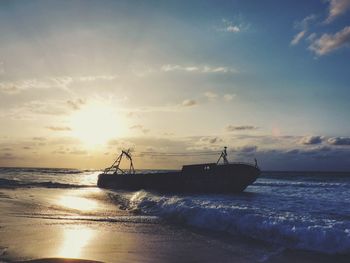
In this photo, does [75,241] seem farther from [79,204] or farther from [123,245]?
[79,204]

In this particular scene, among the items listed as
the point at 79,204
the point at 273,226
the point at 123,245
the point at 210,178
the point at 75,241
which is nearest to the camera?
the point at 123,245

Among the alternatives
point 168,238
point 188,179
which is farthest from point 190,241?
point 188,179

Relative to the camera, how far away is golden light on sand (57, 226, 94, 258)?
10.6 m

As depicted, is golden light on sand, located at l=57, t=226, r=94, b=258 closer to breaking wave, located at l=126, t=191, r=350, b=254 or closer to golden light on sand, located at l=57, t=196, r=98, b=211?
breaking wave, located at l=126, t=191, r=350, b=254

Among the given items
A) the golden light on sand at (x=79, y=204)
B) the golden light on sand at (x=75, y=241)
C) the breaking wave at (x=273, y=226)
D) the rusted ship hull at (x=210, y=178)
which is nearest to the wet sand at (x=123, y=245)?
the golden light on sand at (x=75, y=241)

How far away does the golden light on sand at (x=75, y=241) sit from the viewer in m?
10.6

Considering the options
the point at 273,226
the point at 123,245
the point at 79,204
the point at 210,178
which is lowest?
the point at 123,245

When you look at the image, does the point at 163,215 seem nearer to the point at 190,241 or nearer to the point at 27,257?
the point at 190,241

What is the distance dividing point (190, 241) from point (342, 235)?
5.21 metres

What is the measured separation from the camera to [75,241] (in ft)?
40.4

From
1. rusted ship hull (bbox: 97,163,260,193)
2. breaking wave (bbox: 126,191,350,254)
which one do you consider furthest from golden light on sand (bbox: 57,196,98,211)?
rusted ship hull (bbox: 97,163,260,193)

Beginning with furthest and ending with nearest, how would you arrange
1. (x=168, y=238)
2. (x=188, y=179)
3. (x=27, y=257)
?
(x=188, y=179)
(x=168, y=238)
(x=27, y=257)

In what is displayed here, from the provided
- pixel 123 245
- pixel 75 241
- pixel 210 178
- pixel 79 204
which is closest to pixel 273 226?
pixel 123 245

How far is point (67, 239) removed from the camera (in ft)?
41.1
